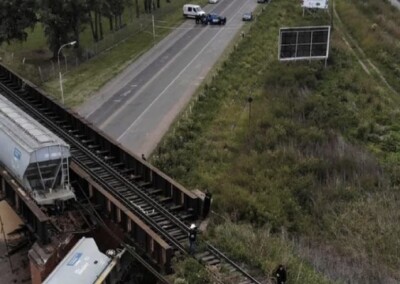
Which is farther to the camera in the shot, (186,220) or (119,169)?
(119,169)

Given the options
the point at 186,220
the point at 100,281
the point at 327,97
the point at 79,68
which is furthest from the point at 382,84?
the point at 100,281

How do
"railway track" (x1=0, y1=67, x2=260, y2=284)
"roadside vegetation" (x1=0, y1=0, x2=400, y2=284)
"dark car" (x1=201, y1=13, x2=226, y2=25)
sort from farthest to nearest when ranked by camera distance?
"dark car" (x1=201, y1=13, x2=226, y2=25), "roadside vegetation" (x1=0, y1=0, x2=400, y2=284), "railway track" (x1=0, y1=67, x2=260, y2=284)

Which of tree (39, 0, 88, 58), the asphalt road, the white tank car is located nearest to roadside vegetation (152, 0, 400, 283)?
the asphalt road

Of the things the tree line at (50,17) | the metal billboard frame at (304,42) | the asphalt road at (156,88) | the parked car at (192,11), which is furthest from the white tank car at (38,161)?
the parked car at (192,11)

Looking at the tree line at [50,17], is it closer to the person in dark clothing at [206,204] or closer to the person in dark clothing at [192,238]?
the person in dark clothing at [206,204]

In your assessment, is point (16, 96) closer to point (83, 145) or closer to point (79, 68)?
point (83, 145)

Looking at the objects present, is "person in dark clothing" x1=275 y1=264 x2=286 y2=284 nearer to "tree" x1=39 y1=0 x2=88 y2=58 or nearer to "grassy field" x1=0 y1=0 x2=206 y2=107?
"grassy field" x1=0 y1=0 x2=206 y2=107

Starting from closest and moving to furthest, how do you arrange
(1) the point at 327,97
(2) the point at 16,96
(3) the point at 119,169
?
(3) the point at 119,169, (2) the point at 16,96, (1) the point at 327,97
